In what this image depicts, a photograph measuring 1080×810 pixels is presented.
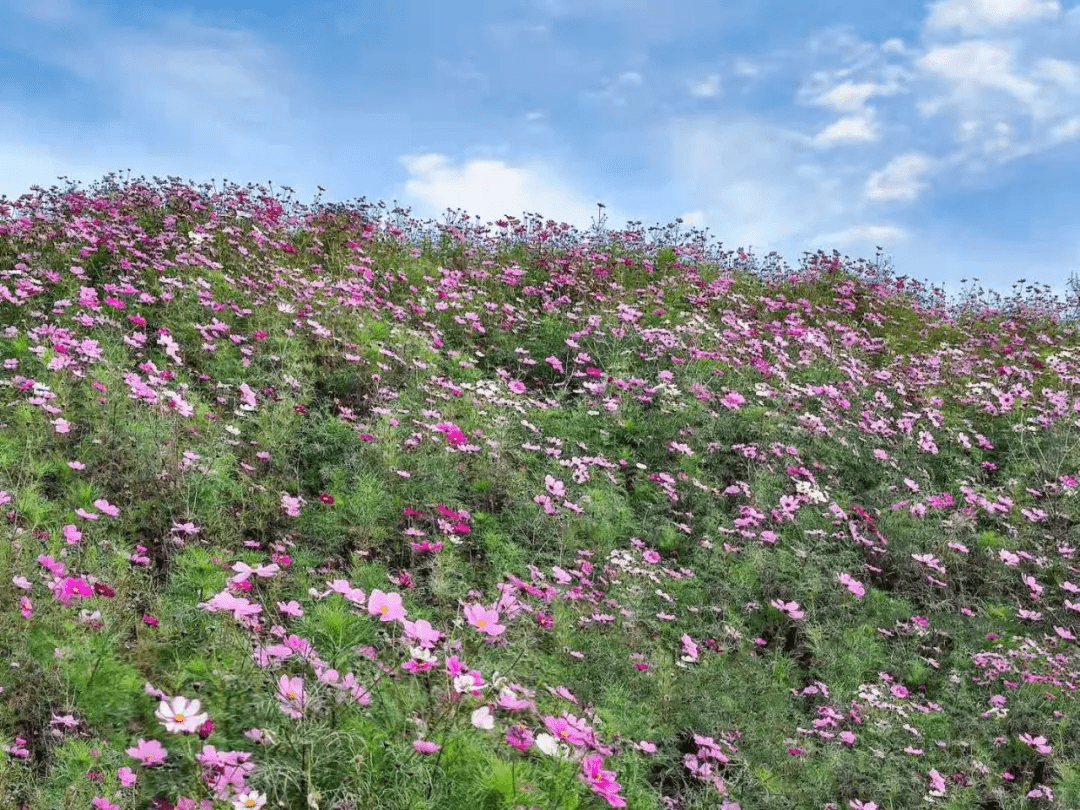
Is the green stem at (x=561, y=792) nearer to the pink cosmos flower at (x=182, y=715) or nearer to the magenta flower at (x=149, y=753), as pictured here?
the pink cosmos flower at (x=182, y=715)

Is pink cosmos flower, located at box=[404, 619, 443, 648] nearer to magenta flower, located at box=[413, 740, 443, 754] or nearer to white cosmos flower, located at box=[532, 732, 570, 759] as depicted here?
magenta flower, located at box=[413, 740, 443, 754]

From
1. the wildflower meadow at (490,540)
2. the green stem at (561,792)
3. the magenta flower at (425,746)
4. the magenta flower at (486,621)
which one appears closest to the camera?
the magenta flower at (425,746)

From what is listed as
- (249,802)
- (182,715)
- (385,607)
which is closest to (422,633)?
(385,607)

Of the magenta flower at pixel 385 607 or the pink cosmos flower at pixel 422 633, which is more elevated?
the magenta flower at pixel 385 607

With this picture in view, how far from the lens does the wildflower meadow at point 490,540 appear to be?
7.58 ft

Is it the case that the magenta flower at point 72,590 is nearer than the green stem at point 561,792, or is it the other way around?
the green stem at point 561,792

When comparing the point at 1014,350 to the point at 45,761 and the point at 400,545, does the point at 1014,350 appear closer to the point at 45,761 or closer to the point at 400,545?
the point at 400,545

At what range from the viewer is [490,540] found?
4605mm

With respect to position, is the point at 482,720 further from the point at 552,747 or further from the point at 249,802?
the point at 249,802

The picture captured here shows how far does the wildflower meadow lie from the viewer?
231cm

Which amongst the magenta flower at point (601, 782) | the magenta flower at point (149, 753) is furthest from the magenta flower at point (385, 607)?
the magenta flower at point (149, 753)

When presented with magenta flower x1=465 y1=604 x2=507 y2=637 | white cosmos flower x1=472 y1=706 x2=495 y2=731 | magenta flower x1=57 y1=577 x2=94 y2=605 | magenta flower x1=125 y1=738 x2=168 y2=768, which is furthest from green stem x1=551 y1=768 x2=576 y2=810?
magenta flower x1=57 y1=577 x2=94 y2=605

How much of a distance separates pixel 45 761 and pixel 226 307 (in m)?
4.71

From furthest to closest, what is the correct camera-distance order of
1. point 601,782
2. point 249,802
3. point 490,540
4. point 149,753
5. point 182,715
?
point 490,540 → point 149,753 → point 182,715 → point 601,782 → point 249,802
